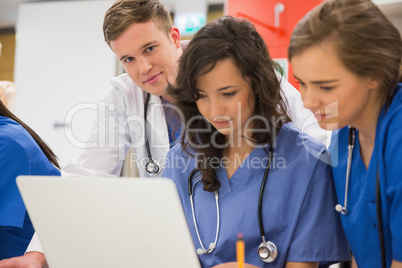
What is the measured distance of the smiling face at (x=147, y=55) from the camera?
5.41ft

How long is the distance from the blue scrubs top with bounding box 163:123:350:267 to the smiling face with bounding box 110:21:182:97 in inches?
20.4

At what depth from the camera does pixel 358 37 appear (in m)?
1.01

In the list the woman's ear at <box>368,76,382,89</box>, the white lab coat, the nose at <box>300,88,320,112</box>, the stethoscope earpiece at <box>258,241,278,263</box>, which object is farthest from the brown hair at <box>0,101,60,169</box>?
the woman's ear at <box>368,76,382,89</box>

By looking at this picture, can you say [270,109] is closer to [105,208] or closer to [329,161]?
[329,161]

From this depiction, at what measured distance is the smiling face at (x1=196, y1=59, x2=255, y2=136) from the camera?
1205mm

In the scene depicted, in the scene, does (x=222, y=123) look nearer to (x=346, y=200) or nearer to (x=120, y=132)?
(x=346, y=200)

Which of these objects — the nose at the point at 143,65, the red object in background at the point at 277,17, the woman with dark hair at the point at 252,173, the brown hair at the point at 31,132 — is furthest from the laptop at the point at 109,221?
the red object in background at the point at 277,17

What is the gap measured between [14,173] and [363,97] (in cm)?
99

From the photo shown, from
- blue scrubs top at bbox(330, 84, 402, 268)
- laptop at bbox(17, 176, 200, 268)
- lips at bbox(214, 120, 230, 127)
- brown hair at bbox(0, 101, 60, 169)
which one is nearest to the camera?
laptop at bbox(17, 176, 200, 268)

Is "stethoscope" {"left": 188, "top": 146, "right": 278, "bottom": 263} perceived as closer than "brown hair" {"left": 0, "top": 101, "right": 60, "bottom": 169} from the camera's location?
Yes

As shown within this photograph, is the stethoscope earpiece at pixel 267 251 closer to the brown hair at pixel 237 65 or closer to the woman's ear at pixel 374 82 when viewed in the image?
the brown hair at pixel 237 65

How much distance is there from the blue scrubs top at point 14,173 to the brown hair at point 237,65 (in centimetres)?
50

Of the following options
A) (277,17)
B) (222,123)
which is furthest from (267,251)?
(277,17)

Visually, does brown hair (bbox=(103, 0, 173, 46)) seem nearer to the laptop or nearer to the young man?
the young man
